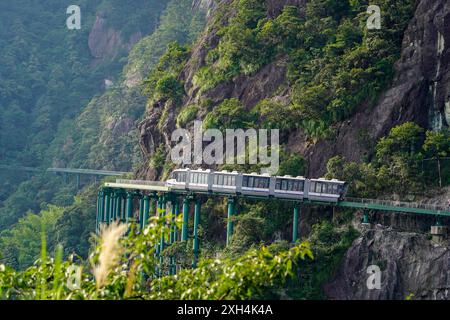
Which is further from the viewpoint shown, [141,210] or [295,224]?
[141,210]

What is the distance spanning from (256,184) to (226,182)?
181 cm

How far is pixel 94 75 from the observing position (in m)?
147

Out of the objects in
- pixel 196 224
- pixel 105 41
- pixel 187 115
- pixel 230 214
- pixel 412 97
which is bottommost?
pixel 196 224

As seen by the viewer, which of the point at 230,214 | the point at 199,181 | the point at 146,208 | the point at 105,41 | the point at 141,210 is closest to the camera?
the point at 230,214

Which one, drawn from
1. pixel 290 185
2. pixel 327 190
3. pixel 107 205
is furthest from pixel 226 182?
pixel 107 205

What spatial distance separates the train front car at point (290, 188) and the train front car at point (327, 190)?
637 millimetres

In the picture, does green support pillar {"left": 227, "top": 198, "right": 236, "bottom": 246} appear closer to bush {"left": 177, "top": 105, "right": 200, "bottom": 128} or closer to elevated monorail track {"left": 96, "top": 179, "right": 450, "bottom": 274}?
elevated monorail track {"left": 96, "top": 179, "right": 450, "bottom": 274}

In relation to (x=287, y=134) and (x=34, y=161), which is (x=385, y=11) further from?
(x=34, y=161)

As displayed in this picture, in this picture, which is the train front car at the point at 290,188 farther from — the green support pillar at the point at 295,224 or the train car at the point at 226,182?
the train car at the point at 226,182

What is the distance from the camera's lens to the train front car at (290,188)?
5797 cm

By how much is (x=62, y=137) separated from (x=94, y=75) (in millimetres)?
17126

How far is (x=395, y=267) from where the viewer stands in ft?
180

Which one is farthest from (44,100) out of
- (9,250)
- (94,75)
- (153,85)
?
(153,85)

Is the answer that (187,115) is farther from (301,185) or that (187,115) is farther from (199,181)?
(301,185)
